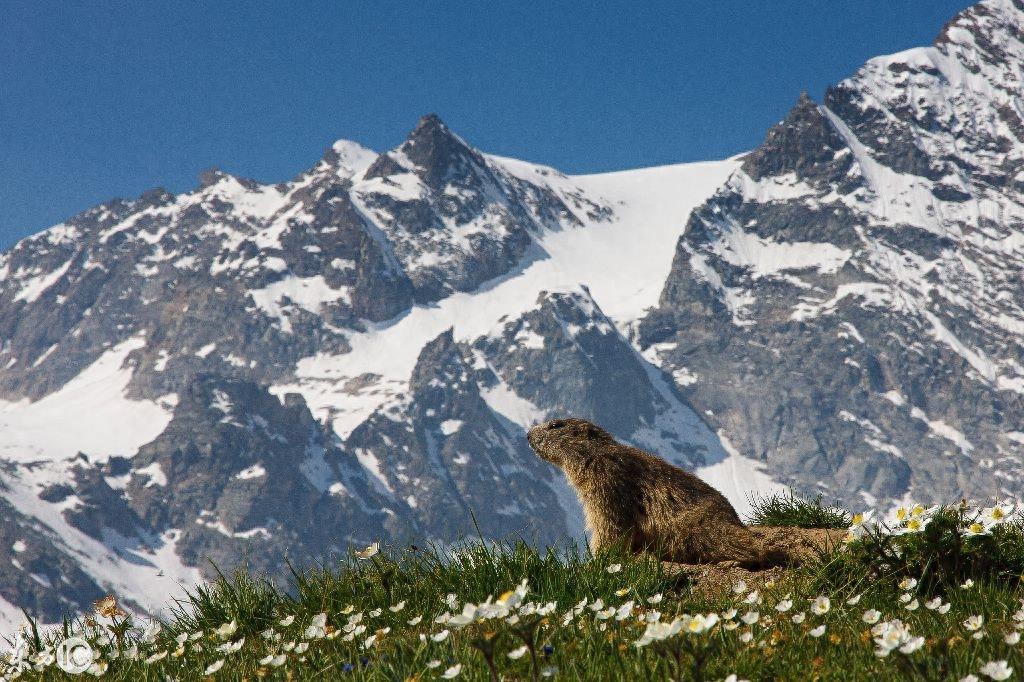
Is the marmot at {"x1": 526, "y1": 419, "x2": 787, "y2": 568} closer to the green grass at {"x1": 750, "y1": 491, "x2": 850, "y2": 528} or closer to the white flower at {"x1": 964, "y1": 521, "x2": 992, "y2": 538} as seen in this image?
the green grass at {"x1": 750, "y1": 491, "x2": 850, "y2": 528}

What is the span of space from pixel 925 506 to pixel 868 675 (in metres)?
3.75

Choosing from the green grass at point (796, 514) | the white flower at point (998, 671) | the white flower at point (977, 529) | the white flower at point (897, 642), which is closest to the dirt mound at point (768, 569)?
the green grass at point (796, 514)

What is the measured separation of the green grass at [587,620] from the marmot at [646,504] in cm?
101

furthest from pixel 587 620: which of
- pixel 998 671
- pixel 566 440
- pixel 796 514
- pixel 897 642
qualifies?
pixel 796 514

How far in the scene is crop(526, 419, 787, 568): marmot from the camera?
1176 centimetres

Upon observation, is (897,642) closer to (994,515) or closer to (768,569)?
(994,515)

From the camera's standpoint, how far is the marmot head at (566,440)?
1327 cm

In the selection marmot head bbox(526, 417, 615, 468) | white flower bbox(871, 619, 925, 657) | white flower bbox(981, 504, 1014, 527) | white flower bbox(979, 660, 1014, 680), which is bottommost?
white flower bbox(981, 504, 1014, 527)

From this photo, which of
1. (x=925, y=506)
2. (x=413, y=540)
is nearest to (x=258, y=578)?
(x=413, y=540)

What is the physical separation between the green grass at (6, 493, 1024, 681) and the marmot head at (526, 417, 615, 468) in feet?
5.85

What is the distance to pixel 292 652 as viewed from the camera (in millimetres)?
8711

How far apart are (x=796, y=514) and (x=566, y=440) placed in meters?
2.75

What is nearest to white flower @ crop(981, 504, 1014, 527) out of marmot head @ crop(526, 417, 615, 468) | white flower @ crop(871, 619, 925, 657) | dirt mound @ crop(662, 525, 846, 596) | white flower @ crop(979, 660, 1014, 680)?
dirt mound @ crop(662, 525, 846, 596)

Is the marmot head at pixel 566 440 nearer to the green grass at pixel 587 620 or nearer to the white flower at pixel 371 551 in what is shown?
the green grass at pixel 587 620
